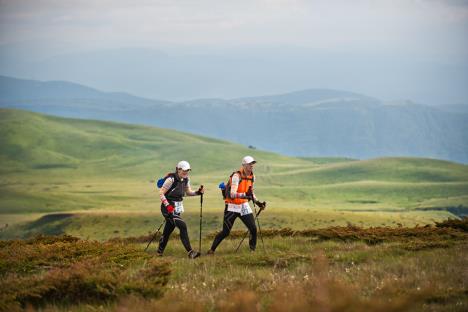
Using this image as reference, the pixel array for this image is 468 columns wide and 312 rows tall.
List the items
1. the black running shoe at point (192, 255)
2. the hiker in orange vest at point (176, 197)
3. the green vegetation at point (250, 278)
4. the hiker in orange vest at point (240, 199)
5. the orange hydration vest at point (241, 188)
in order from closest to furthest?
the green vegetation at point (250, 278) < the black running shoe at point (192, 255) < the hiker in orange vest at point (176, 197) < the hiker in orange vest at point (240, 199) < the orange hydration vest at point (241, 188)

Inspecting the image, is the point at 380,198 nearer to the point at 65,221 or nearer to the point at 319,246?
the point at 65,221

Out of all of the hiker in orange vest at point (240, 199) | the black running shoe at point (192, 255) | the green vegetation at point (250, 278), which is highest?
the hiker in orange vest at point (240, 199)

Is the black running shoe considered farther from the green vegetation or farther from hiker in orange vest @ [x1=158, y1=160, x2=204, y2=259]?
the green vegetation

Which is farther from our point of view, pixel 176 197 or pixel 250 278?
pixel 176 197

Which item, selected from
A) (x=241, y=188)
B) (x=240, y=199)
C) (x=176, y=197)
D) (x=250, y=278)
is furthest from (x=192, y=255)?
(x=250, y=278)

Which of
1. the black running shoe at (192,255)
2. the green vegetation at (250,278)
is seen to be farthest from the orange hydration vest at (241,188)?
the black running shoe at (192,255)

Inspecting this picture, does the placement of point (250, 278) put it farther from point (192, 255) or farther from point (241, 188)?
point (241, 188)

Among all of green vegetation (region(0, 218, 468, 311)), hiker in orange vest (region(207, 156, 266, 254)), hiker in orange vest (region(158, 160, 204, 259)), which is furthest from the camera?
hiker in orange vest (region(207, 156, 266, 254))

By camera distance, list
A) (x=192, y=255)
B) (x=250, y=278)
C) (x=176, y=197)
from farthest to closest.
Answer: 1. (x=176, y=197)
2. (x=192, y=255)
3. (x=250, y=278)

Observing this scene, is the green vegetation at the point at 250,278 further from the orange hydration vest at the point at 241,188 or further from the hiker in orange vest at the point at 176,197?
the orange hydration vest at the point at 241,188

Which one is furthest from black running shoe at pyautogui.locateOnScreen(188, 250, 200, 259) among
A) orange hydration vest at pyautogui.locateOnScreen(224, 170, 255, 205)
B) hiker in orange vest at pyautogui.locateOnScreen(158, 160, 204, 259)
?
orange hydration vest at pyautogui.locateOnScreen(224, 170, 255, 205)

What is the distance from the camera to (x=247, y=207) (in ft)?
70.4

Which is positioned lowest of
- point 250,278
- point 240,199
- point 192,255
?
point 192,255

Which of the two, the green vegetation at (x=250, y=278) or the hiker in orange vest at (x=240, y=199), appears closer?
the green vegetation at (x=250, y=278)
